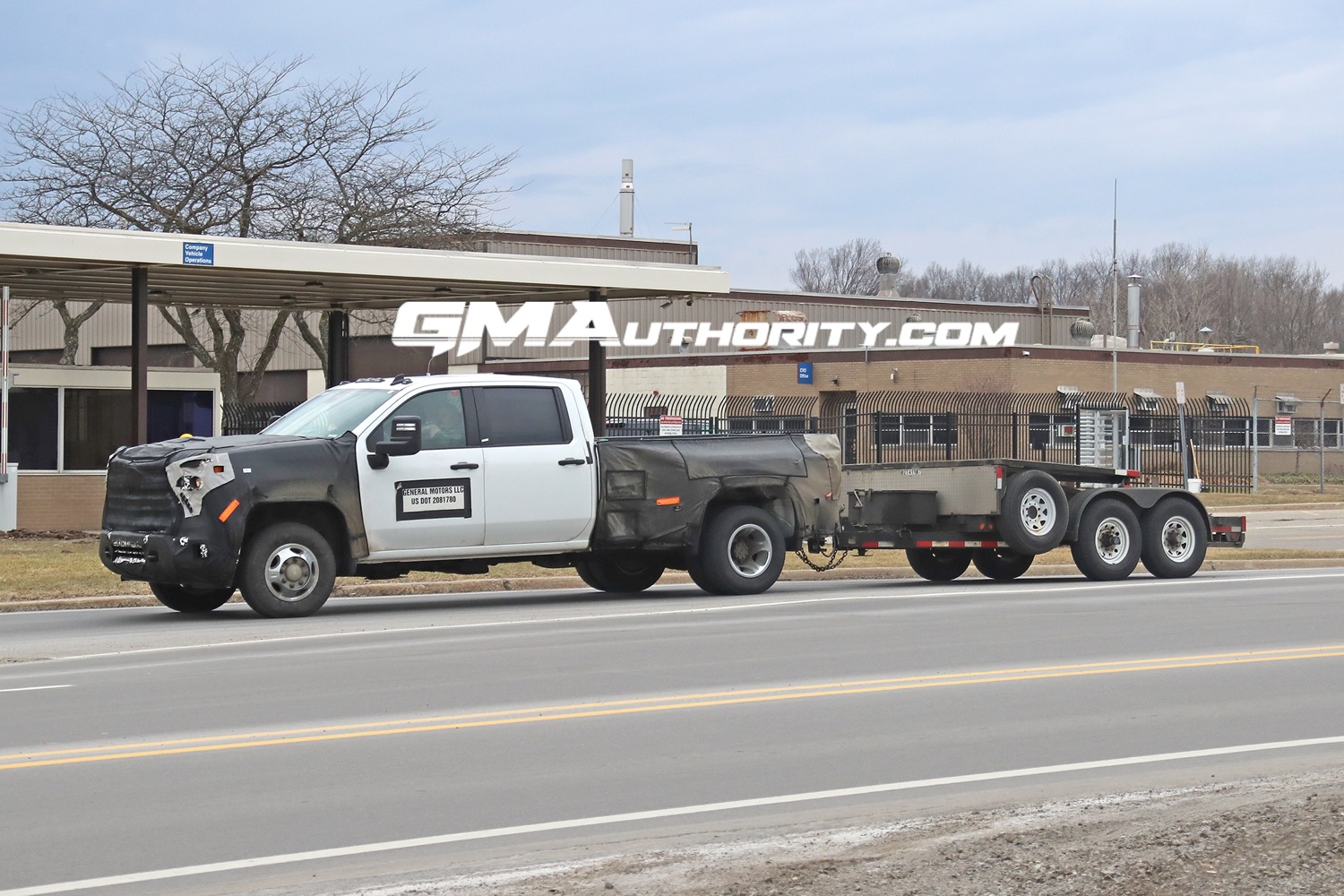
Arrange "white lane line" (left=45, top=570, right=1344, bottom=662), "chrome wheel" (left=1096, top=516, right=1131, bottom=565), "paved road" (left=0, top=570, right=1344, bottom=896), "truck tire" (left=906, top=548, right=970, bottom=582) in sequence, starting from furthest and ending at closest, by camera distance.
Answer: "truck tire" (left=906, top=548, right=970, bottom=582)
"chrome wheel" (left=1096, top=516, right=1131, bottom=565)
"white lane line" (left=45, top=570, right=1344, bottom=662)
"paved road" (left=0, top=570, right=1344, bottom=896)

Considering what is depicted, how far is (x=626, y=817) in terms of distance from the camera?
23.3 ft

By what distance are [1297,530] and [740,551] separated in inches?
739

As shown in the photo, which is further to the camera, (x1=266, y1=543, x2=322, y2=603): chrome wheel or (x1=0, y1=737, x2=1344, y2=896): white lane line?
(x1=266, y1=543, x2=322, y2=603): chrome wheel

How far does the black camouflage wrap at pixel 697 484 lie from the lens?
16578 millimetres

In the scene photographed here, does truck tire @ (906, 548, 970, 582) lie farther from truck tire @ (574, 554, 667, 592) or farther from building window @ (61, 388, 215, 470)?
building window @ (61, 388, 215, 470)

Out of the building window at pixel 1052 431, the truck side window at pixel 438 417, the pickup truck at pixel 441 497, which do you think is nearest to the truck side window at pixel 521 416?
the pickup truck at pixel 441 497

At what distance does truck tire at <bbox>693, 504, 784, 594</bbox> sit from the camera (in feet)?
56.2

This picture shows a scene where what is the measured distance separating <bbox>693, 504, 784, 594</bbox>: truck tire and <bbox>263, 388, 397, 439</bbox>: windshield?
12.1 ft

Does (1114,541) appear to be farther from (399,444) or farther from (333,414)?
(333,414)

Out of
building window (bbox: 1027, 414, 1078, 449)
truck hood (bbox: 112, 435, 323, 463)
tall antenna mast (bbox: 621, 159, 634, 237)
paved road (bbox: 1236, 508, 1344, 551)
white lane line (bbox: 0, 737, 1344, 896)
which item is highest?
tall antenna mast (bbox: 621, 159, 634, 237)

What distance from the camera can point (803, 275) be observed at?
128875 millimetres

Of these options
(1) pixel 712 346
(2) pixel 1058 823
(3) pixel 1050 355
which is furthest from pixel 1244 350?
(2) pixel 1058 823

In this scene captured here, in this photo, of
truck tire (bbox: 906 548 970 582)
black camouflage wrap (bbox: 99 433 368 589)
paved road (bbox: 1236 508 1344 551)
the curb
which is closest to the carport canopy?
the curb

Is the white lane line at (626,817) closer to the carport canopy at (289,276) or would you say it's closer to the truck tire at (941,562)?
the truck tire at (941,562)
